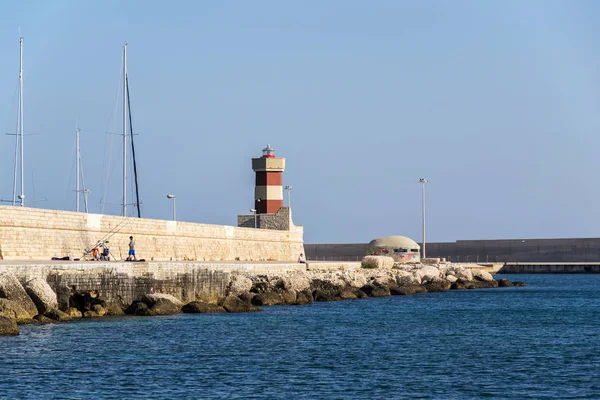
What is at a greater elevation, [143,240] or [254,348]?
[143,240]

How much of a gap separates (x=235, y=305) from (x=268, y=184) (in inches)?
1071

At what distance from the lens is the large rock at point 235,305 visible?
31922mm

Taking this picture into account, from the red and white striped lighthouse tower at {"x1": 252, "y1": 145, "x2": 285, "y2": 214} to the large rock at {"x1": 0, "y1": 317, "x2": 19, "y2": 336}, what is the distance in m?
36.1

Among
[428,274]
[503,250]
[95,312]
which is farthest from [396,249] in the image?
[95,312]

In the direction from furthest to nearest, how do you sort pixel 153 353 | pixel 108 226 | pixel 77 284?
pixel 108 226, pixel 77 284, pixel 153 353

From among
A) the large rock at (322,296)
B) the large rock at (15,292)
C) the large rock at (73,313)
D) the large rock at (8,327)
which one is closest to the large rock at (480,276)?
the large rock at (322,296)

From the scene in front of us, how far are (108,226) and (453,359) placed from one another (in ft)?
63.7

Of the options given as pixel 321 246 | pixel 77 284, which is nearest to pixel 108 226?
pixel 77 284

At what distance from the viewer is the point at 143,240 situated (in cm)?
4059

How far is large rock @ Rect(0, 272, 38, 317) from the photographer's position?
79.2 feet

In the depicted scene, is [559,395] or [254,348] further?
[254,348]

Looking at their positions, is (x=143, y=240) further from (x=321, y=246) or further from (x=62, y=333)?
(x=321, y=246)

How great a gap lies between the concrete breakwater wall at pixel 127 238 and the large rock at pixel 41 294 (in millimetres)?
6124

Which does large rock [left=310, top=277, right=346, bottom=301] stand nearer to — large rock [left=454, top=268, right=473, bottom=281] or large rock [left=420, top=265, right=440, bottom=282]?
large rock [left=420, top=265, right=440, bottom=282]
